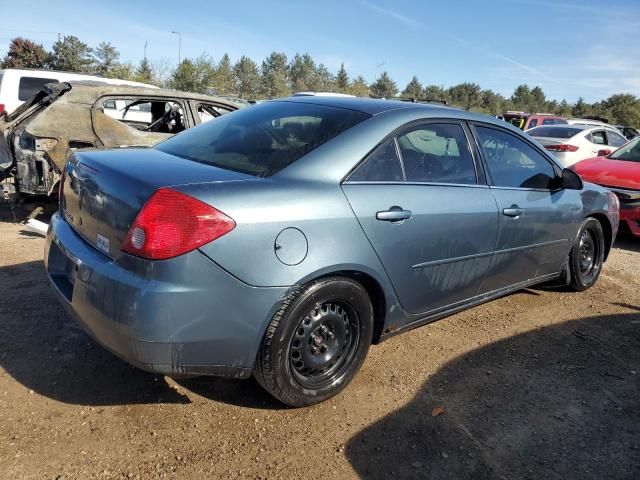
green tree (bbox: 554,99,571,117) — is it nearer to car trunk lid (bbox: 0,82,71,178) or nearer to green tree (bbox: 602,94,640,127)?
green tree (bbox: 602,94,640,127)

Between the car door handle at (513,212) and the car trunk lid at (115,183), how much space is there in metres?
1.91

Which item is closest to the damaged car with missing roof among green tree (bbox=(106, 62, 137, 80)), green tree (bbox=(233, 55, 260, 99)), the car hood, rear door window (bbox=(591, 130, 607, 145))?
the car hood

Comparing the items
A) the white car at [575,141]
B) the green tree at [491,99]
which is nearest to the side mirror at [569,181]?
the white car at [575,141]

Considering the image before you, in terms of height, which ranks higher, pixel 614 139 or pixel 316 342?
pixel 614 139

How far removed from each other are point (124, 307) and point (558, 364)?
2816mm

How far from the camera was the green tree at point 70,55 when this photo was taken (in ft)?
152

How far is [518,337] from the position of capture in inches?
150

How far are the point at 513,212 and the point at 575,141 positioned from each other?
912 cm

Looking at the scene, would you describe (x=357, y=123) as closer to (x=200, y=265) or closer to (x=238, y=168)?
(x=238, y=168)

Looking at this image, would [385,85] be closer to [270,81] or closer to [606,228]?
[270,81]

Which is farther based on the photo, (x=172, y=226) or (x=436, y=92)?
(x=436, y=92)

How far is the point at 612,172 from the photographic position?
23.3 feet

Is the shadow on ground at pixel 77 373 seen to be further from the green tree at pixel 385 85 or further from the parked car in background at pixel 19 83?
the green tree at pixel 385 85

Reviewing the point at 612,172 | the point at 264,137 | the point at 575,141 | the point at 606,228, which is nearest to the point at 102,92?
the point at 264,137
